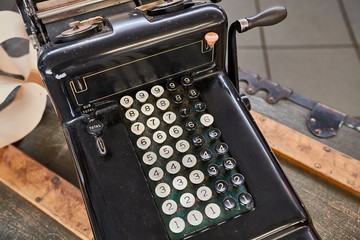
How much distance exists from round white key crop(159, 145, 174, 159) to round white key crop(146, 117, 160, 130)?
2.2 inches

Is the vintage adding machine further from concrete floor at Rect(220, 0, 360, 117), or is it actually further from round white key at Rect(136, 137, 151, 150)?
concrete floor at Rect(220, 0, 360, 117)

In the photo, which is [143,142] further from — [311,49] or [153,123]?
[311,49]

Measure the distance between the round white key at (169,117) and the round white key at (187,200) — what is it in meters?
0.18

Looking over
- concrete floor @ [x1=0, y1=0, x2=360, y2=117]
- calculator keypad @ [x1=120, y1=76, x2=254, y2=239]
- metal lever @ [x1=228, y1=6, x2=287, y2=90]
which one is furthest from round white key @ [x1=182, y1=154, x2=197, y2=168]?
concrete floor @ [x1=0, y1=0, x2=360, y2=117]

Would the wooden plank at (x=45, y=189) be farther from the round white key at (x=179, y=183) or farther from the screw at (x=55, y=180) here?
the round white key at (x=179, y=183)

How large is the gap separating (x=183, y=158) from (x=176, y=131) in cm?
7

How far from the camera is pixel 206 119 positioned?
89 cm

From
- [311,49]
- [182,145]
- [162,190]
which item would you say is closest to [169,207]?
[162,190]

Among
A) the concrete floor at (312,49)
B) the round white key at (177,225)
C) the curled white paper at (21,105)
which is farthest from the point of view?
the concrete floor at (312,49)

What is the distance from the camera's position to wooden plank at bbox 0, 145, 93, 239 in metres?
1.09

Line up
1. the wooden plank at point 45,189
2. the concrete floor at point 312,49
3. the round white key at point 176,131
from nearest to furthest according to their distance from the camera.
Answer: the round white key at point 176,131, the wooden plank at point 45,189, the concrete floor at point 312,49

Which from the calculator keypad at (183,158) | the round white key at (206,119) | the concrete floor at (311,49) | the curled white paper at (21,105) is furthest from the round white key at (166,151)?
the concrete floor at (311,49)

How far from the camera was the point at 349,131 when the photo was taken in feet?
4.46

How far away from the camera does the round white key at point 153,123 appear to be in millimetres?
869
